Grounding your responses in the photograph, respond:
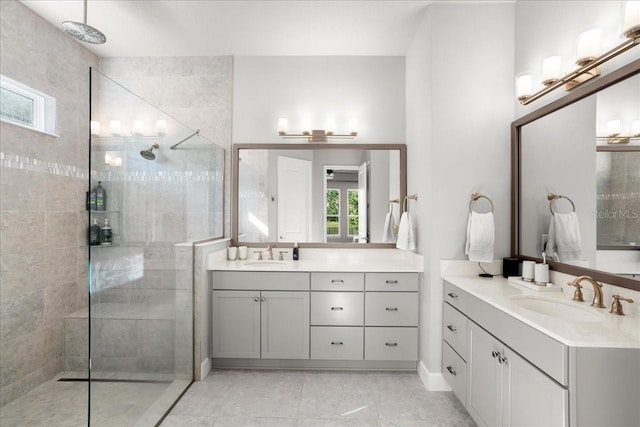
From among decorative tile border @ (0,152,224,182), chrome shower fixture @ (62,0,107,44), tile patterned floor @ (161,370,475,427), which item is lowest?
tile patterned floor @ (161,370,475,427)

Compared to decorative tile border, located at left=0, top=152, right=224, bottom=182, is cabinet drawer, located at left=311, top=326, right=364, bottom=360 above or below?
below

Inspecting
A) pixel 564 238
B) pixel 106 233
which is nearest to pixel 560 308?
pixel 564 238

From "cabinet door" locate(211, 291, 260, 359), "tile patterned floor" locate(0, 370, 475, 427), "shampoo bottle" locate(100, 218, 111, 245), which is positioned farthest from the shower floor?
"shampoo bottle" locate(100, 218, 111, 245)

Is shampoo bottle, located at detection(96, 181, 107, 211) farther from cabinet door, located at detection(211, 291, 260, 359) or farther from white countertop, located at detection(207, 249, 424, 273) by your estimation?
cabinet door, located at detection(211, 291, 260, 359)

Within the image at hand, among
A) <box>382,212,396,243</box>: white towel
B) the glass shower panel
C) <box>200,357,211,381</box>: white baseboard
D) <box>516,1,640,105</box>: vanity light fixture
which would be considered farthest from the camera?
<box>382,212,396,243</box>: white towel

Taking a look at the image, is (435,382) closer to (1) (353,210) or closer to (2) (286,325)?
(2) (286,325)

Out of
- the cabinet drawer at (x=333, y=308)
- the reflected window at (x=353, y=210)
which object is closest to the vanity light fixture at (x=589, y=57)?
the reflected window at (x=353, y=210)

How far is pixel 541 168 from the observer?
7.08ft

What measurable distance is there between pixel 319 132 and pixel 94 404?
8.44 feet

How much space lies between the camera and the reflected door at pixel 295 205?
3.25 meters

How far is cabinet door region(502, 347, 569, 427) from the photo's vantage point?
3.98 ft

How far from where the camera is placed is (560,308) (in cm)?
173

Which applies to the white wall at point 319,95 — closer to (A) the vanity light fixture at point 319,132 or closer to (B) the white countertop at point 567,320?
(A) the vanity light fixture at point 319,132

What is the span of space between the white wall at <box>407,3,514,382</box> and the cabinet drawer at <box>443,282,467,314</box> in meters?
0.09
